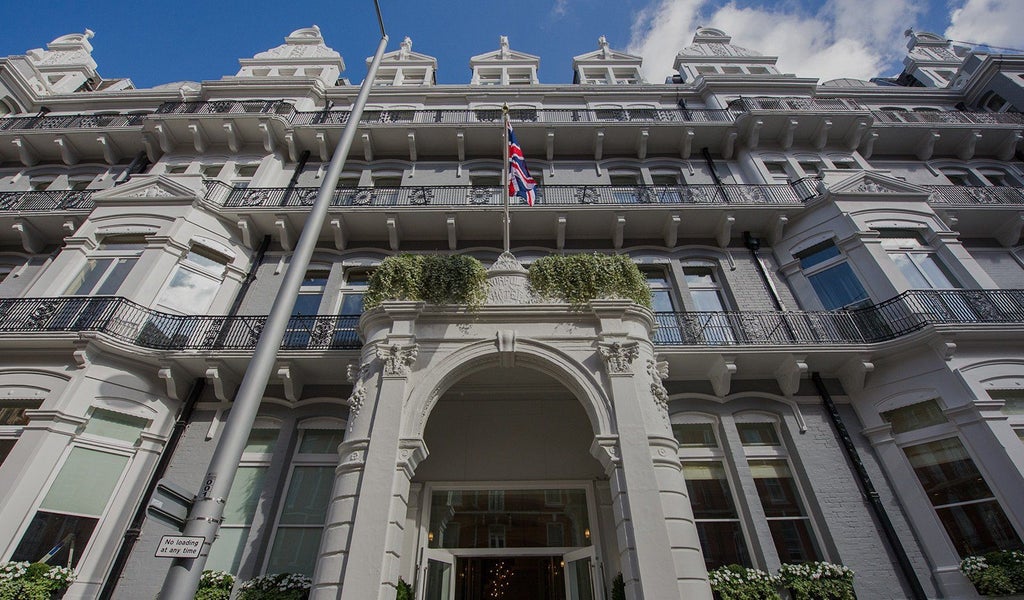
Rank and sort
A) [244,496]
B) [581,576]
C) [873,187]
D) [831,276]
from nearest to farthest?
1. [581,576]
2. [244,496]
3. [831,276]
4. [873,187]

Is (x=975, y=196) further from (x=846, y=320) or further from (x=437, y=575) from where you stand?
(x=437, y=575)

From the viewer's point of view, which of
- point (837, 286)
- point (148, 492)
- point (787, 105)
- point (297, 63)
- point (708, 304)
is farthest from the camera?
point (297, 63)

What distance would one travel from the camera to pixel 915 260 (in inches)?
481

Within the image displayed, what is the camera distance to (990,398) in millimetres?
9273

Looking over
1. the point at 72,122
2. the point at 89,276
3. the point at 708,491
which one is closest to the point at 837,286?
the point at 708,491

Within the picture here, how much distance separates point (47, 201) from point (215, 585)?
13.8m

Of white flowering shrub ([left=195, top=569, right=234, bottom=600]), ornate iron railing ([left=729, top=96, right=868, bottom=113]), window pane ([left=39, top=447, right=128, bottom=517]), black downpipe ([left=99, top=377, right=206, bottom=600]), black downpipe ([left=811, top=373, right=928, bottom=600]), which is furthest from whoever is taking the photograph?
ornate iron railing ([left=729, top=96, right=868, bottom=113])

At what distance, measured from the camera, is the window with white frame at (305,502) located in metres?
8.99

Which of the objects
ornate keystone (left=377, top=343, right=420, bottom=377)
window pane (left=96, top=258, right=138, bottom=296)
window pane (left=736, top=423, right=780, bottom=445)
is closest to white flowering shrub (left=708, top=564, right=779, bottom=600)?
window pane (left=736, top=423, right=780, bottom=445)

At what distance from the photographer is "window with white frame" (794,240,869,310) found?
11828 millimetres

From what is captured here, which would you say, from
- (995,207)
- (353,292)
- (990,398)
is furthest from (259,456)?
(995,207)

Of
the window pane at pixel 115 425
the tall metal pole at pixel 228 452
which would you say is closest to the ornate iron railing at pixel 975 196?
the tall metal pole at pixel 228 452

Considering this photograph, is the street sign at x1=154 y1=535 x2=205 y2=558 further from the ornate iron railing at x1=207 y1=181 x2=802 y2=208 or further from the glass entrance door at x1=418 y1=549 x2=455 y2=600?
the ornate iron railing at x1=207 y1=181 x2=802 y2=208

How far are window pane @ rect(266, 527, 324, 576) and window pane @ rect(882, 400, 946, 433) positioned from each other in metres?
12.3
